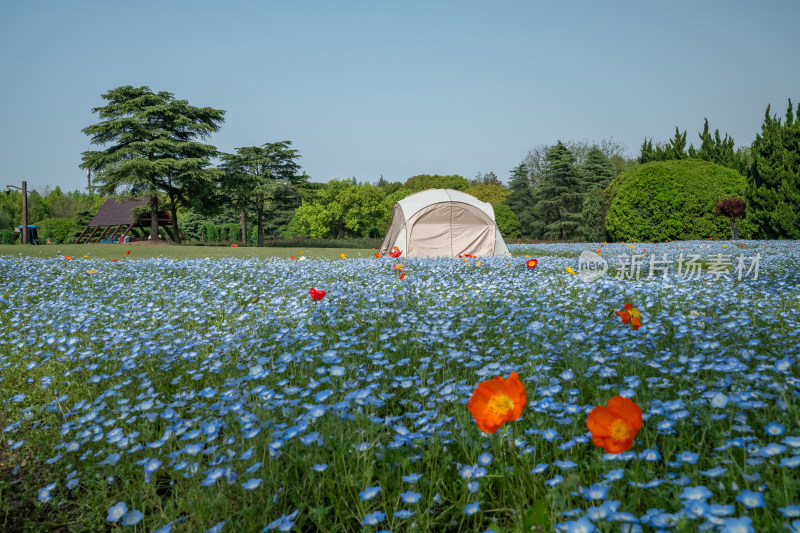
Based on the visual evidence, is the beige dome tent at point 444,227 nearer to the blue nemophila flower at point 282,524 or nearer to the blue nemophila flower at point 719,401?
the blue nemophila flower at point 719,401

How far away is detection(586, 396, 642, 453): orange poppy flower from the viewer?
147 centimetres

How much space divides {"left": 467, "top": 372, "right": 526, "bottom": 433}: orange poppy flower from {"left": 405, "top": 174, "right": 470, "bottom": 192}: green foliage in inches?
2930

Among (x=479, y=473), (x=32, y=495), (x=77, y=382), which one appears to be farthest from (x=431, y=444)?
(x=77, y=382)

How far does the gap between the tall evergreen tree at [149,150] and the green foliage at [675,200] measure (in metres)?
28.3

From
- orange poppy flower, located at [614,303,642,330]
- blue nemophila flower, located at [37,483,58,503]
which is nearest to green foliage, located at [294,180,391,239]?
orange poppy flower, located at [614,303,642,330]

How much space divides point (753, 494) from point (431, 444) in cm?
133

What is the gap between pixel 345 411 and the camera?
266 centimetres

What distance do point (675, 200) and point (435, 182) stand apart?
5245cm

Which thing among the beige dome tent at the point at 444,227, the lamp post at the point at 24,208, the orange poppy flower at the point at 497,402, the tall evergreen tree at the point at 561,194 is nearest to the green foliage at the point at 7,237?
the lamp post at the point at 24,208

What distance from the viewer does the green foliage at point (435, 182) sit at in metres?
76.3

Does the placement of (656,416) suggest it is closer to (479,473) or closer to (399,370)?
(479,473)

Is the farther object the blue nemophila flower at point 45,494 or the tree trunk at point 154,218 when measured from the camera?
the tree trunk at point 154,218

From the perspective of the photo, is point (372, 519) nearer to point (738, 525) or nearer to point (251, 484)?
point (251, 484)

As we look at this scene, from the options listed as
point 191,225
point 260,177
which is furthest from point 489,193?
point 191,225
